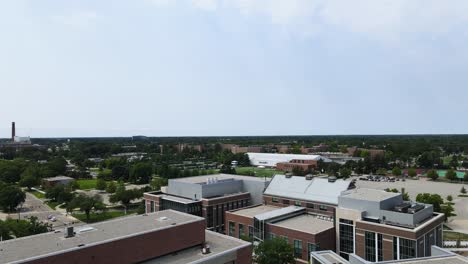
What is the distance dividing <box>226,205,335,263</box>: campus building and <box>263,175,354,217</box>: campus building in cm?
80

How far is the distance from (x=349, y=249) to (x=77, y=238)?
22.0 metres

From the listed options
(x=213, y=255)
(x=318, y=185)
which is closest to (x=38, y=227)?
(x=213, y=255)

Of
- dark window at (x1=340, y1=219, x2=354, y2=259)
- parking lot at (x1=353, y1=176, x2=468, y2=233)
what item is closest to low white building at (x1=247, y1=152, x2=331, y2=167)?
parking lot at (x1=353, y1=176, x2=468, y2=233)

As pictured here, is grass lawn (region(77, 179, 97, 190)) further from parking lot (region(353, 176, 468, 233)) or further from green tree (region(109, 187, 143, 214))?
parking lot (region(353, 176, 468, 233))

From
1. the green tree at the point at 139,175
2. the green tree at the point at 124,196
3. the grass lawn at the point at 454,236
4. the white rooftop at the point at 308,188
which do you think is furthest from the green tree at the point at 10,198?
the grass lawn at the point at 454,236

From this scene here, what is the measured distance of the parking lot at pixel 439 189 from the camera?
45.5 meters

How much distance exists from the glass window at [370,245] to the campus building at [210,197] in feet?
49.6

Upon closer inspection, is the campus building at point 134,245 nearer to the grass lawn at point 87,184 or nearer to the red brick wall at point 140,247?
the red brick wall at point 140,247

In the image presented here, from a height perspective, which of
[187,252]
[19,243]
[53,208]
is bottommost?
[53,208]

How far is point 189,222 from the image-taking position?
22.4 m

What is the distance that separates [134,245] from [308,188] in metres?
22.4

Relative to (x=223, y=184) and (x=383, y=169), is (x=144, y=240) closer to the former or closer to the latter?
(x=223, y=184)

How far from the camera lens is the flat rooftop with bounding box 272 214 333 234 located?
3134cm

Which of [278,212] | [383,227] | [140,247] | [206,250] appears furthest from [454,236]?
[140,247]
